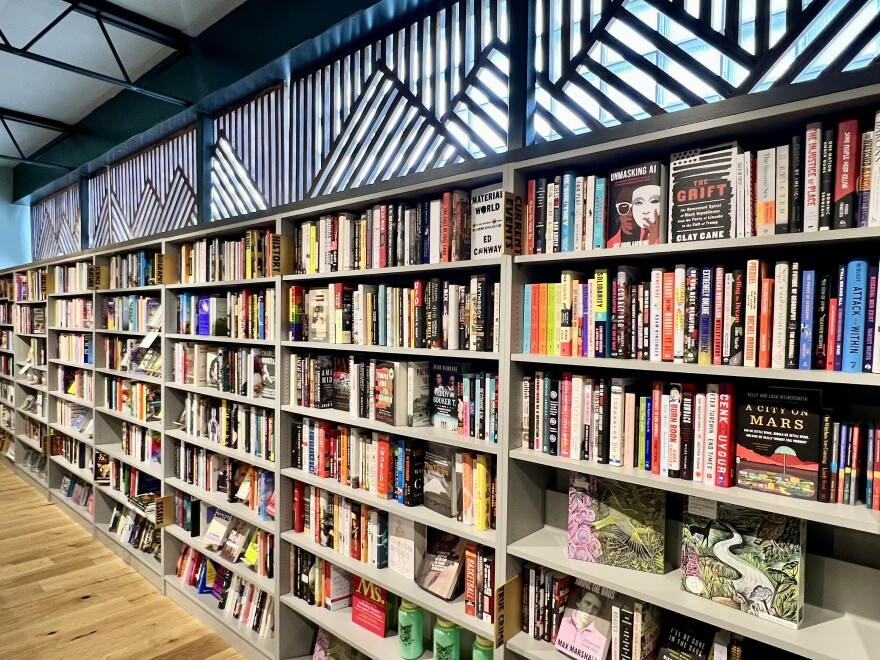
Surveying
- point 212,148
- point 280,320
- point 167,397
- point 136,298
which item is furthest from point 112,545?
point 212,148

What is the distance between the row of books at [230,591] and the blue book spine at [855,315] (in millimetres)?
2495

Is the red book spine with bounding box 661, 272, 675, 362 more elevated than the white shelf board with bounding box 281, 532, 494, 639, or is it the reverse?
the red book spine with bounding box 661, 272, 675, 362

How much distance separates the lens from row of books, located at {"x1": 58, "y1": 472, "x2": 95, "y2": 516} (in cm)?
416

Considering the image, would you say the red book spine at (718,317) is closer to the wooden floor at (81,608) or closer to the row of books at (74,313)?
the wooden floor at (81,608)

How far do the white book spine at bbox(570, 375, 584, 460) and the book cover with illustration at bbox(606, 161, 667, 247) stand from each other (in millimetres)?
402

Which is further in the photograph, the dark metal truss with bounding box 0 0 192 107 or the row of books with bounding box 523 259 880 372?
the dark metal truss with bounding box 0 0 192 107

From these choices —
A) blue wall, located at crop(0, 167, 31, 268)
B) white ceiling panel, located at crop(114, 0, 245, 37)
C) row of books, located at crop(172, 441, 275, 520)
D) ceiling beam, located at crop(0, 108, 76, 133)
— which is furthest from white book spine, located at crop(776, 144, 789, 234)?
blue wall, located at crop(0, 167, 31, 268)

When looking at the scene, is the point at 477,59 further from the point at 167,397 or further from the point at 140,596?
the point at 140,596

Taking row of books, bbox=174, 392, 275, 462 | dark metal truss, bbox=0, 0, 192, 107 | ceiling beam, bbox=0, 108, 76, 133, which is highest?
ceiling beam, bbox=0, 108, 76, 133

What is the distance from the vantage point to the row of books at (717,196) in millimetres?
1103

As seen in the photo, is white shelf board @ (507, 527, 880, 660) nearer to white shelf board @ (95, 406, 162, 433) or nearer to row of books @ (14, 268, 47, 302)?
white shelf board @ (95, 406, 162, 433)

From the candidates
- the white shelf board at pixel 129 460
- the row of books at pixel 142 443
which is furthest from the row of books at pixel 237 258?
the white shelf board at pixel 129 460

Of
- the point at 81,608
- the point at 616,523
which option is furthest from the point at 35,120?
the point at 616,523

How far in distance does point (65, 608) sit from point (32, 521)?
1.74 m
